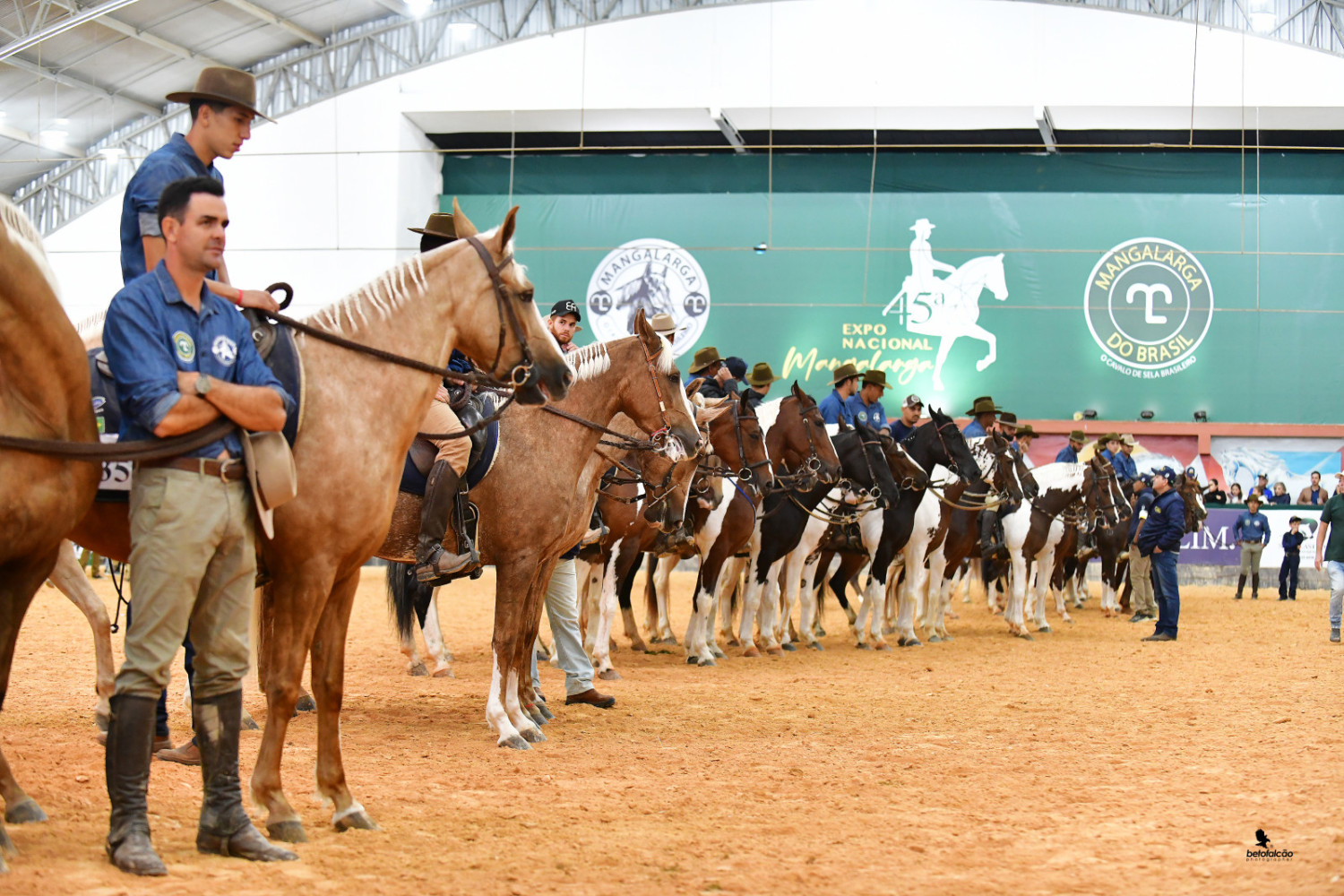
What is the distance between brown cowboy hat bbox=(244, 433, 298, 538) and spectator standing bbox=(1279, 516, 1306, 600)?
2298cm

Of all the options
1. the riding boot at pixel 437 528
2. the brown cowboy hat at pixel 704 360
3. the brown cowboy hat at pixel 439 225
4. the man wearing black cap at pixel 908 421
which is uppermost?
the brown cowboy hat at pixel 439 225

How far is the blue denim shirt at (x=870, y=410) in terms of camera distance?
14.6 meters

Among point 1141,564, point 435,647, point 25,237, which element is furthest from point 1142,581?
point 25,237

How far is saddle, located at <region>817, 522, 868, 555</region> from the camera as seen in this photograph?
13.4 meters

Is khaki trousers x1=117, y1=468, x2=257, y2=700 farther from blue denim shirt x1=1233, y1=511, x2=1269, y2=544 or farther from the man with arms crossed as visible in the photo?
blue denim shirt x1=1233, y1=511, x2=1269, y2=544

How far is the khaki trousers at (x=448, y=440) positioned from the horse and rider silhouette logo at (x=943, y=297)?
74.6ft

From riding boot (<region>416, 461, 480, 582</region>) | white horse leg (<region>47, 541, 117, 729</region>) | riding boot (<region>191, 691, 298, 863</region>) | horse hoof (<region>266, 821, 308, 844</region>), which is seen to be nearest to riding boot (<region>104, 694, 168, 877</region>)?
riding boot (<region>191, 691, 298, 863</region>)

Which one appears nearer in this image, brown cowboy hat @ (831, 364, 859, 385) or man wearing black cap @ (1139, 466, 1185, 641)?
brown cowboy hat @ (831, 364, 859, 385)

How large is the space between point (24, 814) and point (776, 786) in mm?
3245

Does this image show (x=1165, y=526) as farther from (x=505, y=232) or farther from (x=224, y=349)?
(x=224, y=349)

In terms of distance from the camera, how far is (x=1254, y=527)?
2359cm

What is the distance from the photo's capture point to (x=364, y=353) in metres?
4.69

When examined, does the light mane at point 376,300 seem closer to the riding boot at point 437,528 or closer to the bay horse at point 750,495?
the riding boot at point 437,528

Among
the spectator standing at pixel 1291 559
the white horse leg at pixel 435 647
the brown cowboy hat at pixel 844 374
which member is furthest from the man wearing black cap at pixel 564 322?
the spectator standing at pixel 1291 559
